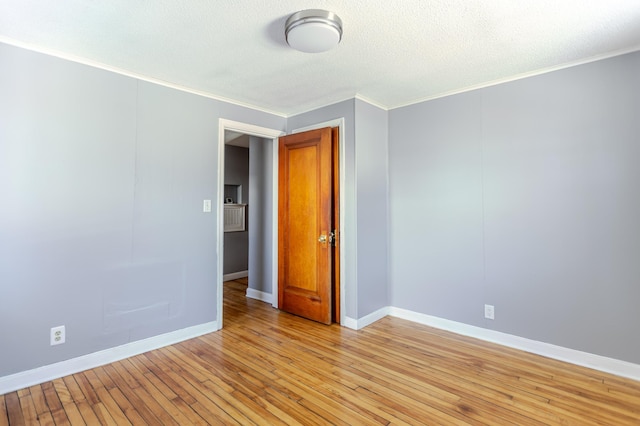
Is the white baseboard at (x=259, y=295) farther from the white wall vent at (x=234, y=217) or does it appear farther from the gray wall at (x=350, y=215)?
the white wall vent at (x=234, y=217)

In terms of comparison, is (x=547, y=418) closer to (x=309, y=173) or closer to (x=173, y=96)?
(x=309, y=173)

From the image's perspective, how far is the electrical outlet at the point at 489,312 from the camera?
2971 mm

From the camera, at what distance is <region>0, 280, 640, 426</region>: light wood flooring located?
75.6 inches

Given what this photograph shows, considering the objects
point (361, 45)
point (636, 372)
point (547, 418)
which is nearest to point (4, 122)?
point (361, 45)

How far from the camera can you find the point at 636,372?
2307 millimetres

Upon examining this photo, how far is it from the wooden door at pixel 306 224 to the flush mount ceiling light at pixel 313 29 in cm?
135

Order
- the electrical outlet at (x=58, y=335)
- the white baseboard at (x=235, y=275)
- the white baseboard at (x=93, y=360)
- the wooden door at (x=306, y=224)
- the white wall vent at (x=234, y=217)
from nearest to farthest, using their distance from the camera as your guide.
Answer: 1. the white baseboard at (x=93, y=360)
2. the electrical outlet at (x=58, y=335)
3. the wooden door at (x=306, y=224)
4. the white baseboard at (x=235, y=275)
5. the white wall vent at (x=234, y=217)

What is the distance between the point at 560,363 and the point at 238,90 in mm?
3654

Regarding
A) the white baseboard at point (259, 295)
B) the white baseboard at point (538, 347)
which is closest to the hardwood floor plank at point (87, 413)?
the white baseboard at point (259, 295)

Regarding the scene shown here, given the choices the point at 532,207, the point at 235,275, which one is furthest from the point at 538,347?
the point at 235,275

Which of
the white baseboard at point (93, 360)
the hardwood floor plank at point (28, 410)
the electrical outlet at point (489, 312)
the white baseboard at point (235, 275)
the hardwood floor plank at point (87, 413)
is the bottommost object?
the hardwood floor plank at point (87, 413)

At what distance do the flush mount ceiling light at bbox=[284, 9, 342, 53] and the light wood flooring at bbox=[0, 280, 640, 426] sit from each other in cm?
231

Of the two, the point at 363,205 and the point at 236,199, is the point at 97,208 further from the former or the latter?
the point at 236,199

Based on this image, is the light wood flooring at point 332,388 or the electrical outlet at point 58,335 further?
the electrical outlet at point 58,335
